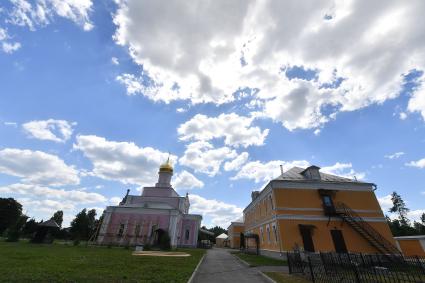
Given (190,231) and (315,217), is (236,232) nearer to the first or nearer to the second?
(190,231)

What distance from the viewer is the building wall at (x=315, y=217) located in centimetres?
2092

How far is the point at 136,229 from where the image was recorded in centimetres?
3681

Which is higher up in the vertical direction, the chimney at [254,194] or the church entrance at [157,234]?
the chimney at [254,194]

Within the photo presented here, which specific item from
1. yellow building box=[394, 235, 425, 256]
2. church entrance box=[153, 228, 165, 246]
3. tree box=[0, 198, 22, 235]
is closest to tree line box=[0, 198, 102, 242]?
tree box=[0, 198, 22, 235]

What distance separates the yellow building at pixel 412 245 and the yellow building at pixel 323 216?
1211 millimetres

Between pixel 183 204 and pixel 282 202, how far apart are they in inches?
1128

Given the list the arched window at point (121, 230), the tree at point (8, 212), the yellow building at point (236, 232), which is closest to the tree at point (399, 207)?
the yellow building at point (236, 232)

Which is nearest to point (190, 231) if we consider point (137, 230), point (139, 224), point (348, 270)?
point (139, 224)

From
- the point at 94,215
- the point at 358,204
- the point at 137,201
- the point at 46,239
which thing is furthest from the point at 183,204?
the point at 94,215

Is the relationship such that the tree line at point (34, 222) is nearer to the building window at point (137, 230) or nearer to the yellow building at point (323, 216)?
the building window at point (137, 230)

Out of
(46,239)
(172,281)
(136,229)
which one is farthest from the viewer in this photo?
(136,229)

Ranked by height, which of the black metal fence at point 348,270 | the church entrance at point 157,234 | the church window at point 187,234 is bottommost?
the black metal fence at point 348,270

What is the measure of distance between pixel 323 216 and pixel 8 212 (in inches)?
2840

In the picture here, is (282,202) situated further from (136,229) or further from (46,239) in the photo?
(46,239)
